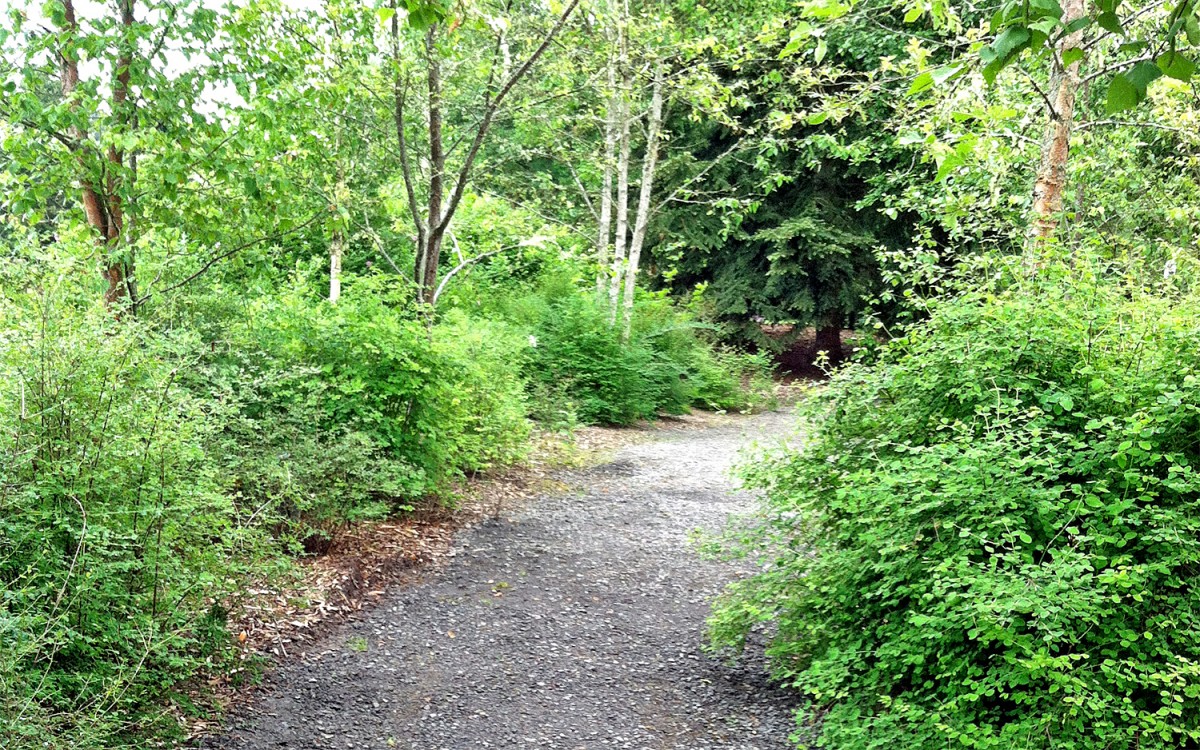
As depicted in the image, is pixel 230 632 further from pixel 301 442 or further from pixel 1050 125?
pixel 1050 125

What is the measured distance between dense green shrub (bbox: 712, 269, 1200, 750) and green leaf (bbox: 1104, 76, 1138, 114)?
1216 mm

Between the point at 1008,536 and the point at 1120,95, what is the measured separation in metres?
1.45

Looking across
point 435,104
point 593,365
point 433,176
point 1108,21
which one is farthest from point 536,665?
point 593,365

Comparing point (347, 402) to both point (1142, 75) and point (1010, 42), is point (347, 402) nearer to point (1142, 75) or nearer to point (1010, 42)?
point (1010, 42)

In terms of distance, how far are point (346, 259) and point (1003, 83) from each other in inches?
402

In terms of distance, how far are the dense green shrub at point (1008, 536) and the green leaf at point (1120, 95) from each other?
1.22 meters

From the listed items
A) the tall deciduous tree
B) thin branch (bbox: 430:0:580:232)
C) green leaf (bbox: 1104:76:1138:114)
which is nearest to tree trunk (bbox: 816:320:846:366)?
the tall deciduous tree

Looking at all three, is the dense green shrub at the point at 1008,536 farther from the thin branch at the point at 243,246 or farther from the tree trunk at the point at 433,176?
the tree trunk at the point at 433,176

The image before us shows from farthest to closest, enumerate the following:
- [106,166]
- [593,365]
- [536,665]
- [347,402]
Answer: [593,365] < [347,402] < [106,166] < [536,665]

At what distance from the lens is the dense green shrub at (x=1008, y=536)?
8.63ft

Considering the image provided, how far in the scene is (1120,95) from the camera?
205 centimetres

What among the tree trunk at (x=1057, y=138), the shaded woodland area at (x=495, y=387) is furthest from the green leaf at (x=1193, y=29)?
the tree trunk at (x=1057, y=138)

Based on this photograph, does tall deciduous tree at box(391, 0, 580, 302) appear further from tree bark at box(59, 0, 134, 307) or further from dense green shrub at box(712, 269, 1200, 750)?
dense green shrub at box(712, 269, 1200, 750)

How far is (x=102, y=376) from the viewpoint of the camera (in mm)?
3408
